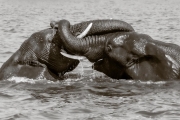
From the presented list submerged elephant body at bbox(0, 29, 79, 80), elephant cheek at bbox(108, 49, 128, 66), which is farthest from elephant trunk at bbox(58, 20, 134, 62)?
submerged elephant body at bbox(0, 29, 79, 80)

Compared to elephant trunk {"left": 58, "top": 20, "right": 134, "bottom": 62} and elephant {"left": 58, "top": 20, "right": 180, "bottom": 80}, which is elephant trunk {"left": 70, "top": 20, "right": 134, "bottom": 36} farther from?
elephant {"left": 58, "top": 20, "right": 180, "bottom": 80}

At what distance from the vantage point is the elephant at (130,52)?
12.3m

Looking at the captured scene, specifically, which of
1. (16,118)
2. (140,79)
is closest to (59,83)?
(140,79)

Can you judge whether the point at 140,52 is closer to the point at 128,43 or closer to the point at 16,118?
the point at 128,43

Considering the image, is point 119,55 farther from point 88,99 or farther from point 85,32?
point 88,99

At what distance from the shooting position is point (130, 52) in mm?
12359

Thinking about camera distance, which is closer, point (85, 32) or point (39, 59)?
point (85, 32)


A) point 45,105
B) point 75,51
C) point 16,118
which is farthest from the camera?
point 75,51

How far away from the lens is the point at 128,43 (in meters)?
12.4

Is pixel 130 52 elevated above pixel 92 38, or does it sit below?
below

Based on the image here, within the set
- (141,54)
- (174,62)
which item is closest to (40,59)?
(141,54)

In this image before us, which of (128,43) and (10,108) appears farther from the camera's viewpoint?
(128,43)

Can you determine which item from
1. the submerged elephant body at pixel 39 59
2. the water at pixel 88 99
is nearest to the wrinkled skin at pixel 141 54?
the water at pixel 88 99

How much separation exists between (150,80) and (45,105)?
2712 mm
